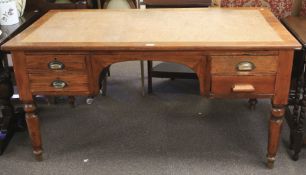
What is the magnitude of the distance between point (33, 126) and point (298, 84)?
1296 millimetres

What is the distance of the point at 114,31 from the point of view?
1780 mm

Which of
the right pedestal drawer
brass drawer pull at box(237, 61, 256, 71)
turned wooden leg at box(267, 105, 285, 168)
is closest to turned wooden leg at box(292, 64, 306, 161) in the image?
turned wooden leg at box(267, 105, 285, 168)

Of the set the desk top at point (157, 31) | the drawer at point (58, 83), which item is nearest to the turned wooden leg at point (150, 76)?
the desk top at point (157, 31)

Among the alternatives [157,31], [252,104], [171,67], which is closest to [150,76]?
[171,67]

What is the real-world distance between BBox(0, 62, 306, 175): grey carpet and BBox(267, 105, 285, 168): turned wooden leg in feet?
0.25

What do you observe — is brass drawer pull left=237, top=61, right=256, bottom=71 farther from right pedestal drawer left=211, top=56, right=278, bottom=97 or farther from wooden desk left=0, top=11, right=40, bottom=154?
wooden desk left=0, top=11, right=40, bottom=154

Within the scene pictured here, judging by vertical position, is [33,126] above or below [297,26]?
below

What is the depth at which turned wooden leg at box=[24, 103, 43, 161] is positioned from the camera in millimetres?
1788

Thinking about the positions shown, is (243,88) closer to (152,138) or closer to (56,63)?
(152,138)

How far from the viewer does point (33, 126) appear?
6.04 feet

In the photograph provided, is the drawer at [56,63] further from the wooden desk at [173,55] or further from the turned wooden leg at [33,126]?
the turned wooden leg at [33,126]

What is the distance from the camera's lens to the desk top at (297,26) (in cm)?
174

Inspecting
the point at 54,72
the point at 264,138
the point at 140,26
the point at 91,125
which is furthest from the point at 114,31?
the point at 264,138

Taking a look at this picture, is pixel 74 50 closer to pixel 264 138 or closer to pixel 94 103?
pixel 94 103
